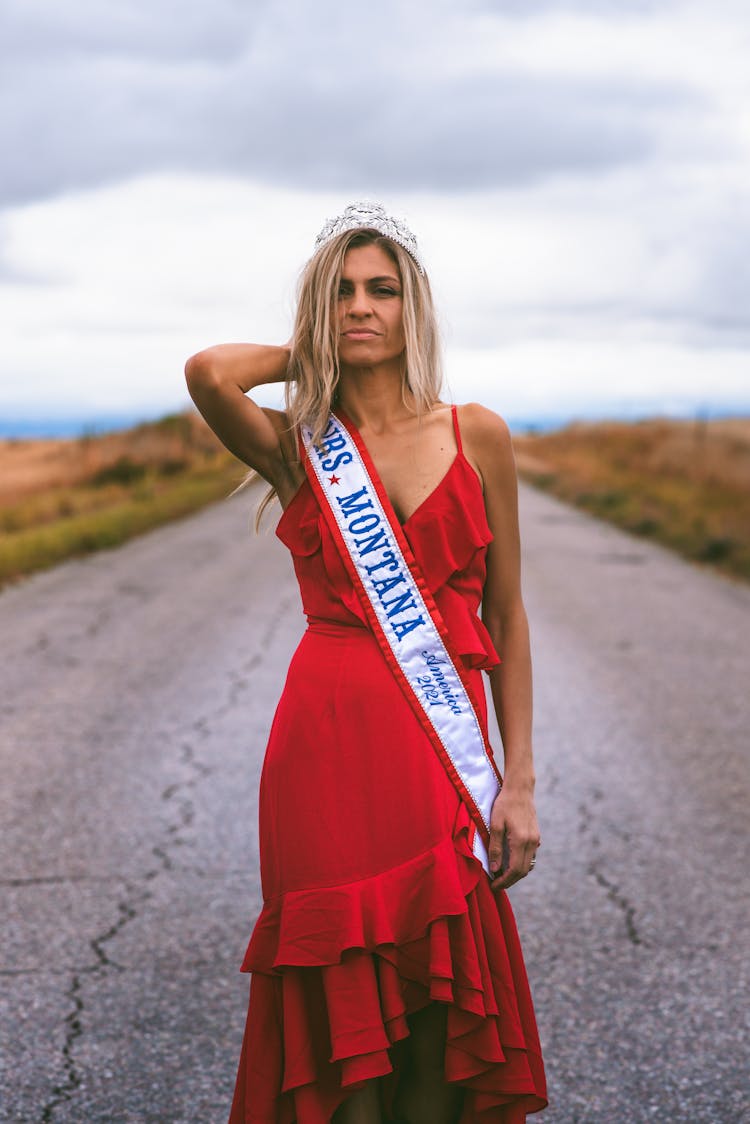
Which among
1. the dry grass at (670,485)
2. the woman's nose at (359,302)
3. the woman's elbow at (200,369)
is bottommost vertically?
the dry grass at (670,485)

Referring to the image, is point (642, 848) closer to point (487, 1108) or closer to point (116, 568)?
point (487, 1108)

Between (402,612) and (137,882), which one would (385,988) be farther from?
(137,882)

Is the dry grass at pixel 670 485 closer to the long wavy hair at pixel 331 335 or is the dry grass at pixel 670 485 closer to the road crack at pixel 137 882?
the road crack at pixel 137 882

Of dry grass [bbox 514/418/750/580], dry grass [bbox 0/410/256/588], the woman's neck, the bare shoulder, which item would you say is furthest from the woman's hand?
dry grass [bbox 514/418/750/580]

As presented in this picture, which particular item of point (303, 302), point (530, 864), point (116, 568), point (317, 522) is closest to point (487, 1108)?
point (530, 864)

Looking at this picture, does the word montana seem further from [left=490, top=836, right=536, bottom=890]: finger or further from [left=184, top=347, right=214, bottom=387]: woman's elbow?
[left=490, top=836, right=536, bottom=890]: finger

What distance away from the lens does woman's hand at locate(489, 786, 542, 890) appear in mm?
2193

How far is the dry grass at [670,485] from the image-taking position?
1567 centimetres

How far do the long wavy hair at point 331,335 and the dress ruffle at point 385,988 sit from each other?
0.69 meters

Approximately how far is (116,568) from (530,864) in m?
11.0

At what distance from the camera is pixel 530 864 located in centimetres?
223

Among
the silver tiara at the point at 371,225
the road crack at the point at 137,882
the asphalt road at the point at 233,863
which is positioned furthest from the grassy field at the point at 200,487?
the silver tiara at the point at 371,225

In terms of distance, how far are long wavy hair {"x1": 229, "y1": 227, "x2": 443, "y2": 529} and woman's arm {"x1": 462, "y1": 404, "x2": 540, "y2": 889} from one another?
12cm

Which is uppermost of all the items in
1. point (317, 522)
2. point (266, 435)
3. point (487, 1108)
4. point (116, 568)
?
point (266, 435)
